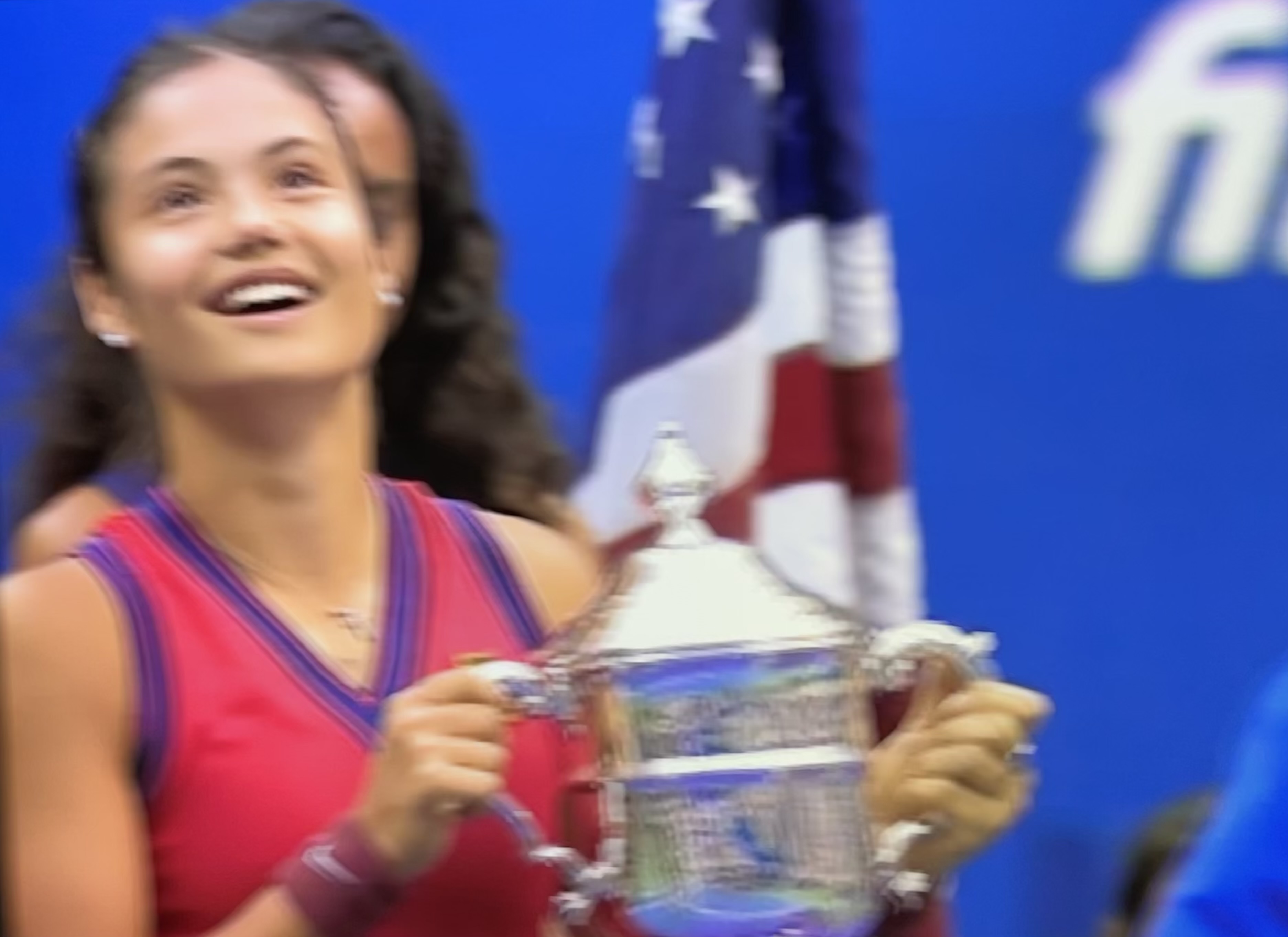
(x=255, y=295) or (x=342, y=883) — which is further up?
(x=255, y=295)

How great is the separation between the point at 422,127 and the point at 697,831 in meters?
0.54

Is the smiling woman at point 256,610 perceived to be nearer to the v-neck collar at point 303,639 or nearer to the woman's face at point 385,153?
the v-neck collar at point 303,639

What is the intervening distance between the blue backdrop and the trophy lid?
72 centimetres

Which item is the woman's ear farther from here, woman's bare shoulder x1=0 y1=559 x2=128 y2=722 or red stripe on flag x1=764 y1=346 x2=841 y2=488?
red stripe on flag x1=764 y1=346 x2=841 y2=488

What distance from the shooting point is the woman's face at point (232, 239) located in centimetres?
71

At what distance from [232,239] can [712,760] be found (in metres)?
0.25

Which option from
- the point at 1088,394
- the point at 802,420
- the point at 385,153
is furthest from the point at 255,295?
the point at 1088,394

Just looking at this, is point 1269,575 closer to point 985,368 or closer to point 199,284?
point 985,368

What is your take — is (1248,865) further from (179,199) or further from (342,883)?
(179,199)

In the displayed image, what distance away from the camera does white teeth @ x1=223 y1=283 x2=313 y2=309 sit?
709mm

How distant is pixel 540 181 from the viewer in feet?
4.45

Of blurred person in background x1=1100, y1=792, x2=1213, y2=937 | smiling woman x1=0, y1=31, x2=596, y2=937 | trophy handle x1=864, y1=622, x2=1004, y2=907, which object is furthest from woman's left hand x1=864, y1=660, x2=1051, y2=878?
blurred person in background x1=1100, y1=792, x2=1213, y2=937

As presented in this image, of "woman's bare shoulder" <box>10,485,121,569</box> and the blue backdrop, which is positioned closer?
"woman's bare shoulder" <box>10,485,121,569</box>

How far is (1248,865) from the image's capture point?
0.65m
